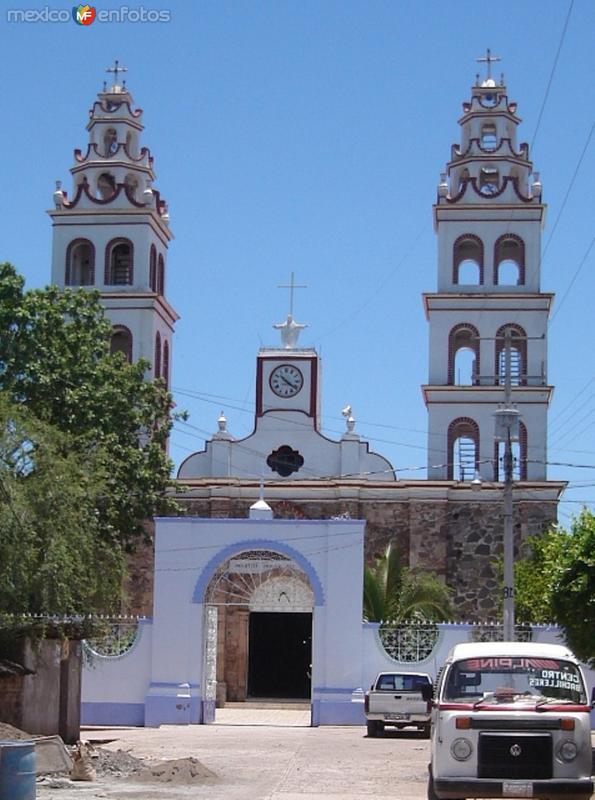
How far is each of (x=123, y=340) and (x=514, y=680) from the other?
110 ft

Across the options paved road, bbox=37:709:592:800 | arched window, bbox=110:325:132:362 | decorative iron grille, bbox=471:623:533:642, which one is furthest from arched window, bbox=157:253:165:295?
decorative iron grille, bbox=471:623:533:642

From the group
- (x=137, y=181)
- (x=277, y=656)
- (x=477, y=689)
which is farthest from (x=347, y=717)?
(x=137, y=181)

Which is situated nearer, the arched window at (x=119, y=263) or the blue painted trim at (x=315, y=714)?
the blue painted trim at (x=315, y=714)

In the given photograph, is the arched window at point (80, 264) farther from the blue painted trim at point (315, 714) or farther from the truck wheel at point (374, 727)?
the truck wheel at point (374, 727)

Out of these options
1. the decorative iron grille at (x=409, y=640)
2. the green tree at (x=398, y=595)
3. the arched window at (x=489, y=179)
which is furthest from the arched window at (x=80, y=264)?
the decorative iron grille at (x=409, y=640)

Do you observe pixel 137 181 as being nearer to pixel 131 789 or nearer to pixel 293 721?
pixel 293 721

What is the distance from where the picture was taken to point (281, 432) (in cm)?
4744

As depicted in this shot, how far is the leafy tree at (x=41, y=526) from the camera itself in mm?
23781

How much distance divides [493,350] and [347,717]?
55.0 feet

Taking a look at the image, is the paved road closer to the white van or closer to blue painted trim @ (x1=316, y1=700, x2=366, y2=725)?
blue painted trim @ (x1=316, y1=700, x2=366, y2=725)

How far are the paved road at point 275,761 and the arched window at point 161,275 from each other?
18546 mm

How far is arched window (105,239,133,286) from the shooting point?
1912 inches

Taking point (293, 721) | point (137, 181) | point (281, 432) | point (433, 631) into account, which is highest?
point (137, 181)

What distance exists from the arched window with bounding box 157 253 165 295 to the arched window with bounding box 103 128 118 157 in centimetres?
382
